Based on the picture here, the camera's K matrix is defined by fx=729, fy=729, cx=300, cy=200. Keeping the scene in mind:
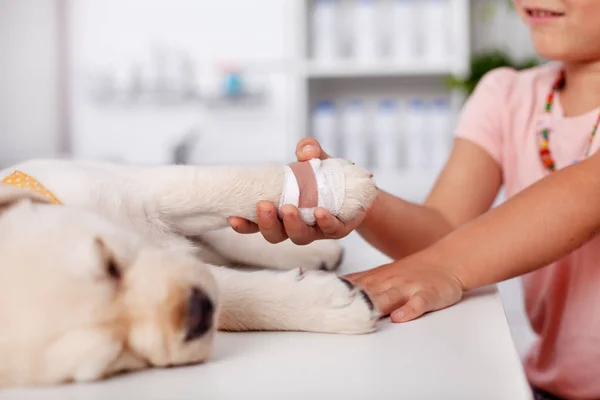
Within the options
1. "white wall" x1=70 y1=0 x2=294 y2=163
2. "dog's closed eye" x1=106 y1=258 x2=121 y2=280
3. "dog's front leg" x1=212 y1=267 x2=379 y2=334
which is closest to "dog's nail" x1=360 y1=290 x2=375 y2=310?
"dog's front leg" x1=212 y1=267 x2=379 y2=334

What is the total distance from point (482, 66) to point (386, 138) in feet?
1.60

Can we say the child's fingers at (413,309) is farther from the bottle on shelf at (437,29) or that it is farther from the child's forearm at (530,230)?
the bottle on shelf at (437,29)

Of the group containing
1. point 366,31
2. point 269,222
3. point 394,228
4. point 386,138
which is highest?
point 366,31

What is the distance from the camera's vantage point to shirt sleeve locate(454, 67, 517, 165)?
4.59 ft

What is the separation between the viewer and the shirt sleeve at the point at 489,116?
4.59 ft

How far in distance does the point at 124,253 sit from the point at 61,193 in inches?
8.0

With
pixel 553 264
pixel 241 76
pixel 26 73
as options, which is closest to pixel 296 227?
pixel 553 264

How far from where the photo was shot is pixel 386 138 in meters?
3.06

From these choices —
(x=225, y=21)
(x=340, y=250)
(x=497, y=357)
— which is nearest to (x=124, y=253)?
(x=497, y=357)

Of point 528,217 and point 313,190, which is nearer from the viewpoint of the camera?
point 313,190

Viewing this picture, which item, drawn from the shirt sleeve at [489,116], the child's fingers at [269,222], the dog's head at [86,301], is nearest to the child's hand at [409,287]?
the child's fingers at [269,222]

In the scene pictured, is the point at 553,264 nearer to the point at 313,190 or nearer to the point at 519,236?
the point at 519,236

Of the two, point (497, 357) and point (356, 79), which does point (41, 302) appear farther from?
point (356, 79)

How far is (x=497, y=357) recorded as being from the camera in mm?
566
